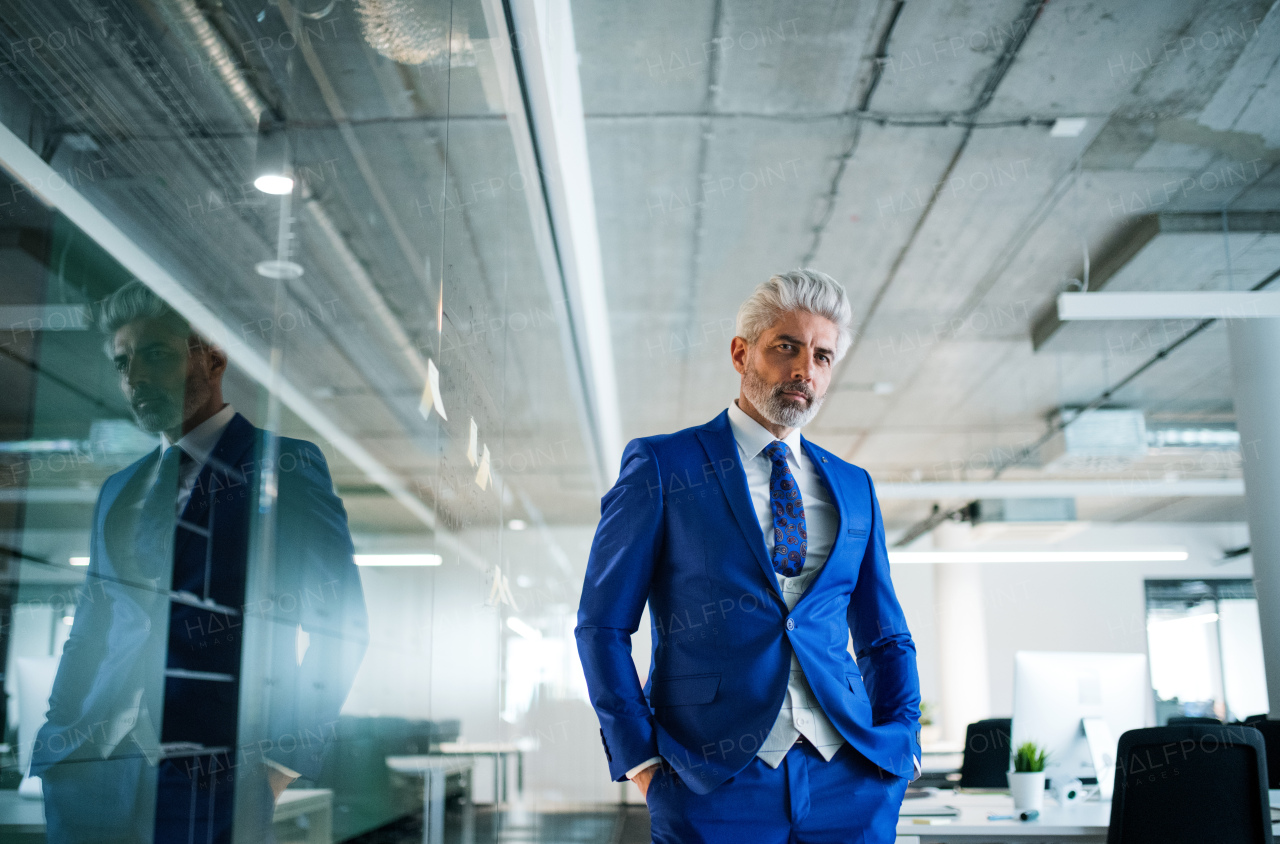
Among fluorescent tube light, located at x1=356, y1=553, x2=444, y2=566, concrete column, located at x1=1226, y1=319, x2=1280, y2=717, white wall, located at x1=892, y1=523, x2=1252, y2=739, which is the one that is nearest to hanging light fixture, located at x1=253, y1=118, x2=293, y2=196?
fluorescent tube light, located at x1=356, y1=553, x2=444, y2=566

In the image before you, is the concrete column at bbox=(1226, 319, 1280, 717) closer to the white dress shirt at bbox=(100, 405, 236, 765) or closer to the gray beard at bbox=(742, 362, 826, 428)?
the gray beard at bbox=(742, 362, 826, 428)

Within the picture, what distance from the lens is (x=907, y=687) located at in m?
1.73

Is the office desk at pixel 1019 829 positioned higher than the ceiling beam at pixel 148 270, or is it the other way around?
the ceiling beam at pixel 148 270

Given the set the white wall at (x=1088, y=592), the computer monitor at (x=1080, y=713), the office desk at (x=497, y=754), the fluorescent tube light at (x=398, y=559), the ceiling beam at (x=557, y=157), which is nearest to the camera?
the fluorescent tube light at (x=398, y=559)

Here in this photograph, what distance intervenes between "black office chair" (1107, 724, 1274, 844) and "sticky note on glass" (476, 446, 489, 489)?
181 cm

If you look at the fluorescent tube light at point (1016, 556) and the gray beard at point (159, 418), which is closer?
the gray beard at point (159, 418)

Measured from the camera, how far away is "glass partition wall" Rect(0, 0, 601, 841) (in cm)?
70

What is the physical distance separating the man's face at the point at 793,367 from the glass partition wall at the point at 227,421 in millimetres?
614

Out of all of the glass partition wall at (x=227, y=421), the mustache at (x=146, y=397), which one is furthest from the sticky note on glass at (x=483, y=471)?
the mustache at (x=146, y=397)

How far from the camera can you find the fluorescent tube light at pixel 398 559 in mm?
1390

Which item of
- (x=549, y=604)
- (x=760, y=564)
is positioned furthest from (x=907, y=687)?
(x=549, y=604)

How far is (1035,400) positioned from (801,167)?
4.89 m

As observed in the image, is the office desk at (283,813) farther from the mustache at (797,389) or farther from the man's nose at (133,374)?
the mustache at (797,389)

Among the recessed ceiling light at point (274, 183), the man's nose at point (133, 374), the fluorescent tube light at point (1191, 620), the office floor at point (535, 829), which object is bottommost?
the office floor at point (535, 829)
